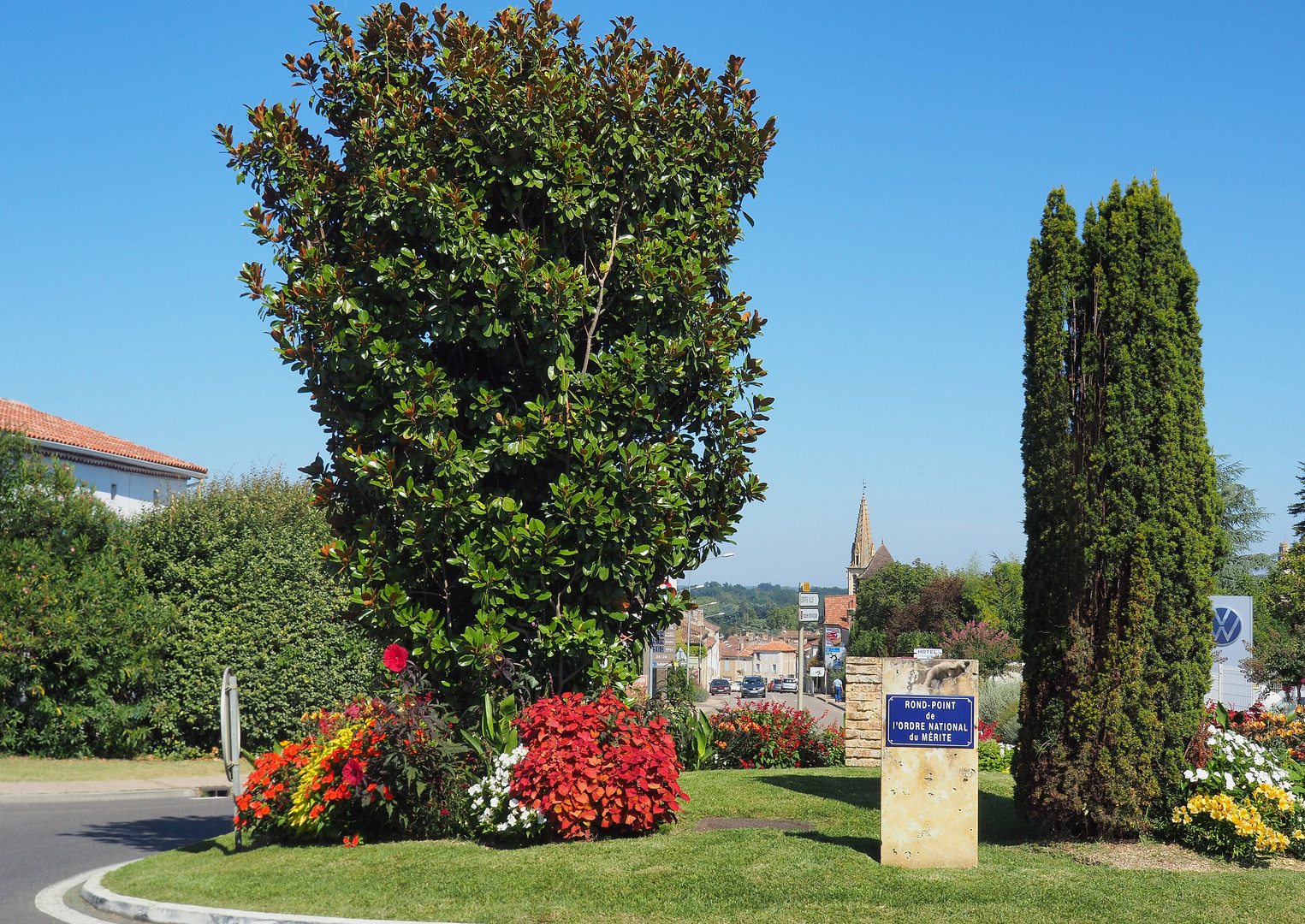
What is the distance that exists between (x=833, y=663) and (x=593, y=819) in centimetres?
9372

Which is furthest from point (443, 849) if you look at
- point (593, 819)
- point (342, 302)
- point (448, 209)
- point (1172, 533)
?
point (1172, 533)

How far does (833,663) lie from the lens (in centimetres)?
9988

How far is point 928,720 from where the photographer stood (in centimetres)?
818

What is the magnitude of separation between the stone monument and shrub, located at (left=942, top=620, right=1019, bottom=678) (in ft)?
143

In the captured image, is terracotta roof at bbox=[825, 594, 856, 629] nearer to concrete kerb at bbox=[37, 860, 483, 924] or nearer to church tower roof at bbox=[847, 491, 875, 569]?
church tower roof at bbox=[847, 491, 875, 569]

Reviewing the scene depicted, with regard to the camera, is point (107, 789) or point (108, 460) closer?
point (107, 789)

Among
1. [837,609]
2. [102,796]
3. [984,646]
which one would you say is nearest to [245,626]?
[102,796]

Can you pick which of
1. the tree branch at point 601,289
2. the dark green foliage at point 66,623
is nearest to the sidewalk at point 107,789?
the dark green foliage at point 66,623

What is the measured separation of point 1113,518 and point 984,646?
4837 cm

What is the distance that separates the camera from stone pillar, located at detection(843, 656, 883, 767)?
51.5 ft

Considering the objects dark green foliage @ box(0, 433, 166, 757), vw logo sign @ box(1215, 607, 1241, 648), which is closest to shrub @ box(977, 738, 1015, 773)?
vw logo sign @ box(1215, 607, 1241, 648)

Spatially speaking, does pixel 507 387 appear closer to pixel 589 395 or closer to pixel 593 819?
pixel 589 395

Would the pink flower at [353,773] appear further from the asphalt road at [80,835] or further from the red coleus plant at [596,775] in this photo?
the asphalt road at [80,835]

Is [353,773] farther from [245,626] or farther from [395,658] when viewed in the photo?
[245,626]
